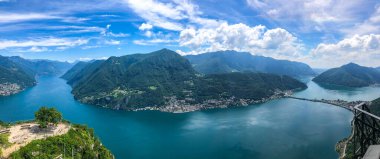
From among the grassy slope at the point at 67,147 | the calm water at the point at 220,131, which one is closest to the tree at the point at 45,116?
the grassy slope at the point at 67,147

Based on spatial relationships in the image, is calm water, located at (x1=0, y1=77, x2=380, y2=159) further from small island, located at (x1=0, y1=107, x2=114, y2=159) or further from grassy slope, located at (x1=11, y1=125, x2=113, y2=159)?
small island, located at (x1=0, y1=107, x2=114, y2=159)

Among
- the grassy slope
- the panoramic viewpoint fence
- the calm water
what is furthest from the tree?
the panoramic viewpoint fence

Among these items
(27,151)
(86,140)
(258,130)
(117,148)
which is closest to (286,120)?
(258,130)

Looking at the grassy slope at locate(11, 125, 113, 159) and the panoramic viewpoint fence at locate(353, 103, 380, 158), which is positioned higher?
the panoramic viewpoint fence at locate(353, 103, 380, 158)

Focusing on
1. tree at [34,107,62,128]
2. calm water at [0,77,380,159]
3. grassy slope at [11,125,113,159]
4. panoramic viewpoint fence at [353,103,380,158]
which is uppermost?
panoramic viewpoint fence at [353,103,380,158]

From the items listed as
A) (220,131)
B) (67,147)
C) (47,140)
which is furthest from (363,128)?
(220,131)

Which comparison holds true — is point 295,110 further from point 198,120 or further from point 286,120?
point 198,120
